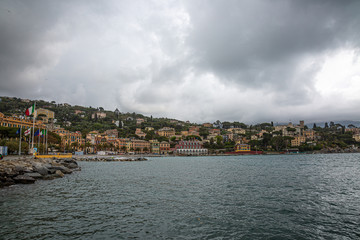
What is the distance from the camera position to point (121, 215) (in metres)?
11.7

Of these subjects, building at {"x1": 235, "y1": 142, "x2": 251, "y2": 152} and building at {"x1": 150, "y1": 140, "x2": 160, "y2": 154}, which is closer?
building at {"x1": 150, "y1": 140, "x2": 160, "y2": 154}

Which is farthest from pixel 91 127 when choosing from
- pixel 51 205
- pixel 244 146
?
pixel 51 205

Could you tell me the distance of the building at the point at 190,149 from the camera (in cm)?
13638

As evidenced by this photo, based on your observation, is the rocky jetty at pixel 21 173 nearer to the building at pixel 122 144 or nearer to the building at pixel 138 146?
the building at pixel 122 144

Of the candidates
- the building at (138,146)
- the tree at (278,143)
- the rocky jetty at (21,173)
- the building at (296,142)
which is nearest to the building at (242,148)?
the tree at (278,143)

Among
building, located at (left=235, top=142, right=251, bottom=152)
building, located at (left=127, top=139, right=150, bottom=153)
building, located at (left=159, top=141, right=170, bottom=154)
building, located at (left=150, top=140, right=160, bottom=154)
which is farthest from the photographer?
building, located at (left=235, top=142, right=251, bottom=152)

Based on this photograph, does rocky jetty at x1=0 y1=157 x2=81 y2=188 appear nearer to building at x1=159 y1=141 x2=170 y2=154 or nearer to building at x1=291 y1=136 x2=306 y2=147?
building at x1=159 y1=141 x2=170 y2=154

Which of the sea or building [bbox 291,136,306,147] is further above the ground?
building [bbox 291,136,306,147]

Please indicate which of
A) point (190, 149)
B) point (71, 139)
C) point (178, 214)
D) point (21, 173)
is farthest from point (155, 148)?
point (178, 214)

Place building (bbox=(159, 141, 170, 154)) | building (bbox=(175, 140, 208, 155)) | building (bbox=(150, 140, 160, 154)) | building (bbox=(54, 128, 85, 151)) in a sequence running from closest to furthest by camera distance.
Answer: building (bbox=(54, 128, 85, 151))
building (bbox=(175, 140, 208, 155))
building (bbox=(150, 140, 160, 154))
building (bbox=(159, 141, 170, 154))

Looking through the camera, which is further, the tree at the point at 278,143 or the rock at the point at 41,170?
the tree at the point at 278,143

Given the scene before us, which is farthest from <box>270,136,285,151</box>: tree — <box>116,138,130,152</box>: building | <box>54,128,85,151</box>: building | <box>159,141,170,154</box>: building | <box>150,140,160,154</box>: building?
<box>54,128,85,151</box>: building

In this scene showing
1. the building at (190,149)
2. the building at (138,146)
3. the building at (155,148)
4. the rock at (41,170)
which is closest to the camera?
the rock at (41,170)

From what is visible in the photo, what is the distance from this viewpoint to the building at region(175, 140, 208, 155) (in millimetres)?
136375
